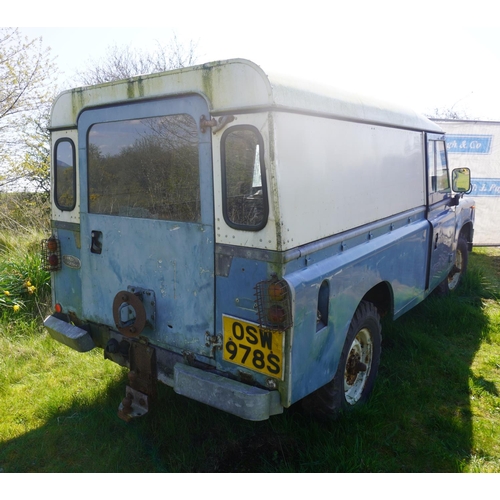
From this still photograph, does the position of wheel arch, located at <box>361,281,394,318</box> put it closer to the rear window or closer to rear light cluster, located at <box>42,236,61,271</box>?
the rear window

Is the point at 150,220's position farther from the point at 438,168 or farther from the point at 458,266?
the point at 458,266

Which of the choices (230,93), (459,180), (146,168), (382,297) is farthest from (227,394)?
(459,180)

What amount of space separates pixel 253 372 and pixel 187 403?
1.12m

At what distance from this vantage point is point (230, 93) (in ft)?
8.03

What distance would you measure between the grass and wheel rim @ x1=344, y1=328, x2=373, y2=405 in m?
0.15

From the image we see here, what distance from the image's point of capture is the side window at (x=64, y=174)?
136 inches

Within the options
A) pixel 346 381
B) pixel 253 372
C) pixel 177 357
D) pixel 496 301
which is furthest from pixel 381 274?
pixel 496 301

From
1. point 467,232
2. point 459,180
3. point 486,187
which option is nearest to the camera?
point 459,180

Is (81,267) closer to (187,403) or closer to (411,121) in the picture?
(187,403)

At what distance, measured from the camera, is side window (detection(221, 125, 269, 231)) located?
2.43 meters

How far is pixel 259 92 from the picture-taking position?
7.68 ft

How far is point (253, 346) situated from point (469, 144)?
8.19m

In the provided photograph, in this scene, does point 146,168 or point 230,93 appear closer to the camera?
point 230,93

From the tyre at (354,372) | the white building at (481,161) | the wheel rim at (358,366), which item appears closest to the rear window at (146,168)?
the tyre at (354,372)
